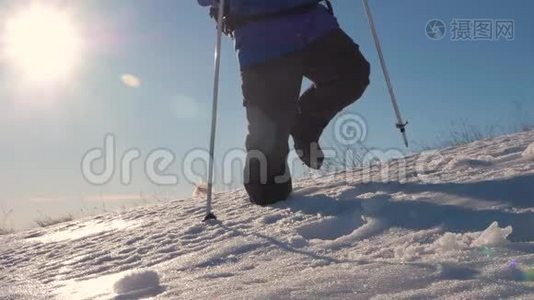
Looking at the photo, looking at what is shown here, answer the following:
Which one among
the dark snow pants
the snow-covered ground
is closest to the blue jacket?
the dark snow pants

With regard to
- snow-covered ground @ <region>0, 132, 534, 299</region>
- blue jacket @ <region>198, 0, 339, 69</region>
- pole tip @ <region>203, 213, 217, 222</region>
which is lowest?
snow-covered ground @ <region>0, 132, 534, 299</region>

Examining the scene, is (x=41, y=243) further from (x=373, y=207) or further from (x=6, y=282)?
(x=373, y=207)

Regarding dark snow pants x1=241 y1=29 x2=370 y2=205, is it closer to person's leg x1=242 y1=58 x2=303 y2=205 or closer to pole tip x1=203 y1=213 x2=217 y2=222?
person's leg x1=242 y1=58 x2=303 y2=205

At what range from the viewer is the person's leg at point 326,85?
404 centimetres

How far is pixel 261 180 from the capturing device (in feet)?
12.4

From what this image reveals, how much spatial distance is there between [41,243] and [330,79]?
2.24 metres

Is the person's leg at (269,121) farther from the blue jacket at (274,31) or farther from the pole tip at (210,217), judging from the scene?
the pole tip at (210,217)

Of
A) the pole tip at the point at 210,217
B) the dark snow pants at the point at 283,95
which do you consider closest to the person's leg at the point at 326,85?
the dark snow pants at the point at 283,95

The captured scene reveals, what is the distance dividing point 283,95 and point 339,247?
168 cm

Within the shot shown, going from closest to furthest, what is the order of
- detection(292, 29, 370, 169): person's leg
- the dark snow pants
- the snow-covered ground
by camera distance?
the snow-covered ground
the dark snow pants
detection(292, 29, 370, 169): person's leg

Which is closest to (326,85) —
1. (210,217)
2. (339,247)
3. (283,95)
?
(283,95)

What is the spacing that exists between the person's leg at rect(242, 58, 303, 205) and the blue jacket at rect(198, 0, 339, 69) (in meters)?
0.07

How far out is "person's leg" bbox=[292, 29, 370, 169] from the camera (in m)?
4.04

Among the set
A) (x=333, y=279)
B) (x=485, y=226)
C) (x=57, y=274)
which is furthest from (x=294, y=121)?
(x=333, y=279)
